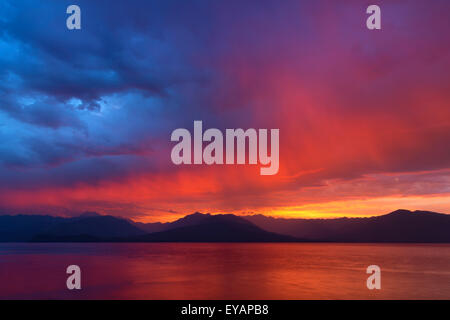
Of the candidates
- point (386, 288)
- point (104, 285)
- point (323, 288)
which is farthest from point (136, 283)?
point (386, 288)

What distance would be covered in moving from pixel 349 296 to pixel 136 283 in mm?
26156

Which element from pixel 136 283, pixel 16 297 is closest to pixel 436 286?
pixel 136 283

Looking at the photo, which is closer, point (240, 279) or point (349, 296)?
point (349, 296)

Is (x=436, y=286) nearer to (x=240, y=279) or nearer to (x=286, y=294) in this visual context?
(x=286, y=294)

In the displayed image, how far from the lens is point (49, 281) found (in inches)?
1880
